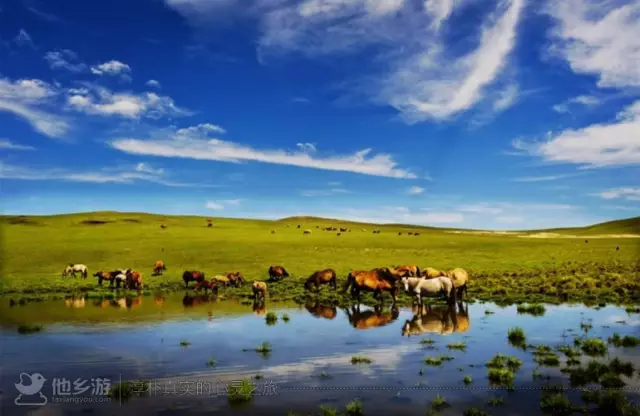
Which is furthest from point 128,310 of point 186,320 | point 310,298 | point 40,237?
point 40,237

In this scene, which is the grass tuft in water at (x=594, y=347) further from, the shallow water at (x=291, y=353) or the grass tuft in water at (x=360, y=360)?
the grass tuft in water at (x=360, y=360)

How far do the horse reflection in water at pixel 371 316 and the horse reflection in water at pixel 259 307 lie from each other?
4.47 metres

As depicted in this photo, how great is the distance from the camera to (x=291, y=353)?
16.3 metres

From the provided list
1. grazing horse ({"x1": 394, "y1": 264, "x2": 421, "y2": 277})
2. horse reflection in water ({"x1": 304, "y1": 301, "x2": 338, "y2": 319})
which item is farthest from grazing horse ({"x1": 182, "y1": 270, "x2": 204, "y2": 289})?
grazing horse ({"x1": 394, "y1": 264, "x2": 421, "y2": 277})

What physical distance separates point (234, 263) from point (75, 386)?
125 feet

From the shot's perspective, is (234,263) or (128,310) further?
(234,263)

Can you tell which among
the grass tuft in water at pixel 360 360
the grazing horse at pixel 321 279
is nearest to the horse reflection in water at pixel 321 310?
the grazing horse at pixel 321 279

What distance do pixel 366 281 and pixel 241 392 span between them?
58.8 feet

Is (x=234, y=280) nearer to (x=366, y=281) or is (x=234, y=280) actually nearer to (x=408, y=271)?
(x=366, y=281)

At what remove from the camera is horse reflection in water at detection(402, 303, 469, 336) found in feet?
64.1

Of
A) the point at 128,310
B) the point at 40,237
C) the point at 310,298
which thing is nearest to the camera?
the point at 128,310

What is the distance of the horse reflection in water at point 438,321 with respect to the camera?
19.5 metres

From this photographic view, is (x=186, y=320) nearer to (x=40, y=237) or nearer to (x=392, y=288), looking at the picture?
(x=392, y=288)

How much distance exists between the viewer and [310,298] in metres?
30.3
